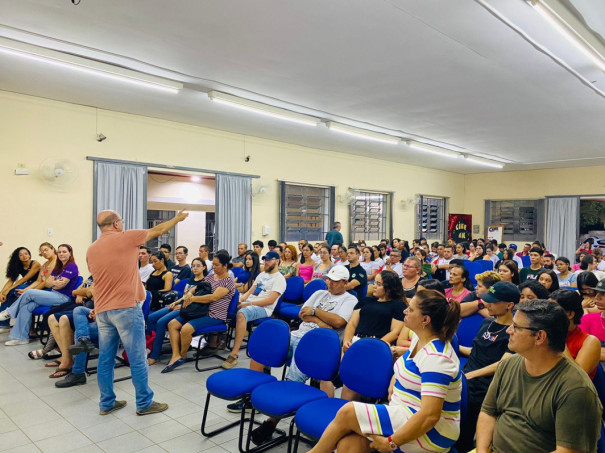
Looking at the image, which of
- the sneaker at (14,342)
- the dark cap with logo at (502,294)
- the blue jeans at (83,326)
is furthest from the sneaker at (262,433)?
the sneaker at (14,342)

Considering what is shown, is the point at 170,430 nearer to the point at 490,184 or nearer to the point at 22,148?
the point at 22,148

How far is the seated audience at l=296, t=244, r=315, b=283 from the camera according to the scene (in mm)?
6898

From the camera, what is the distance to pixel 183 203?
1205 cm

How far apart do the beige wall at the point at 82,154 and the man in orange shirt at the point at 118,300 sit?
4.03 m

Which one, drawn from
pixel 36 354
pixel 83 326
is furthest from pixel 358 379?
pixel 36 354

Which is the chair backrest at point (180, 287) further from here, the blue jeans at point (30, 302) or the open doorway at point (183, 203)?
the open doorway at point (183, 203)

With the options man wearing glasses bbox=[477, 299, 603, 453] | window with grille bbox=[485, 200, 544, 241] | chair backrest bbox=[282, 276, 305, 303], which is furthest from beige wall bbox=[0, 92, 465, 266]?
window with grille bbox=[485, 200, 544, 241]

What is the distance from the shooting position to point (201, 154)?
8656 millimetres

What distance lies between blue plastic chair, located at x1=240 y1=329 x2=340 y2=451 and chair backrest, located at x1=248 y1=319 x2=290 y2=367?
0.49 ft

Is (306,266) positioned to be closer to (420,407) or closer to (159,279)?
(159,279)

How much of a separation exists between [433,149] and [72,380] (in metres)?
9.06

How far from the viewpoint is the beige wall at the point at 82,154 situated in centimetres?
661

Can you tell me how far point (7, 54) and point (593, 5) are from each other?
6.01 meters

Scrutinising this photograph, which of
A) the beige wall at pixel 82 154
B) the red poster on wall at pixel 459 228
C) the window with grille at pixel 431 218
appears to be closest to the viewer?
the beige wall at pixel 82 154
